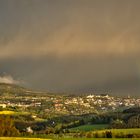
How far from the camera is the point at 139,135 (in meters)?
197

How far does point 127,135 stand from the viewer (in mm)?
198875

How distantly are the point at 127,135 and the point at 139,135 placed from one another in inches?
218
